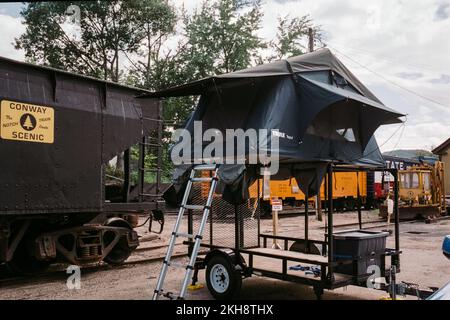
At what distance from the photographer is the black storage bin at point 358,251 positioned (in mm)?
6547

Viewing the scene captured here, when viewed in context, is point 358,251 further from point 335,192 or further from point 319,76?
point 335,192

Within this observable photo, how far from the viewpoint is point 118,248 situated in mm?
10336

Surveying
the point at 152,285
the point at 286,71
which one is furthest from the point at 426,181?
the point at 286,71

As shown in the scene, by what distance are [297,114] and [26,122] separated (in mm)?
4737

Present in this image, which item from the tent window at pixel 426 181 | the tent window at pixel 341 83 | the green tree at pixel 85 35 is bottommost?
the tent window at pixel 426 181

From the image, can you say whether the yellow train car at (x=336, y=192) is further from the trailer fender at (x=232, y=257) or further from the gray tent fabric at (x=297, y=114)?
the trailer fender at (x=232, y=257)

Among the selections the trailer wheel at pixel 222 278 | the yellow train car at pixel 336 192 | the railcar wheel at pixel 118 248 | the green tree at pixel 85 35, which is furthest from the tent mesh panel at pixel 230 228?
the green tree at pixel 85 35

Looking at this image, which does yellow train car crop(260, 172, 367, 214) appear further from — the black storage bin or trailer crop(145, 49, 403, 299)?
the black storage bin

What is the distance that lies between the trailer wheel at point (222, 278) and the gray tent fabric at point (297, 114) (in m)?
1.04

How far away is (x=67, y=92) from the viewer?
888cm

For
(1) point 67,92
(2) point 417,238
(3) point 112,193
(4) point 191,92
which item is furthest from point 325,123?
(2) point 417,238

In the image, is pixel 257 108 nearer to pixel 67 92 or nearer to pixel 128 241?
pixel 67 92

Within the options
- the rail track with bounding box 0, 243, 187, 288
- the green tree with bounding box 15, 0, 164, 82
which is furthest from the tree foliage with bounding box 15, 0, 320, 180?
the rail track with bounding box 0, 243, 187, 288

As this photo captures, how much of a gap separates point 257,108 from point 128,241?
196 inches
